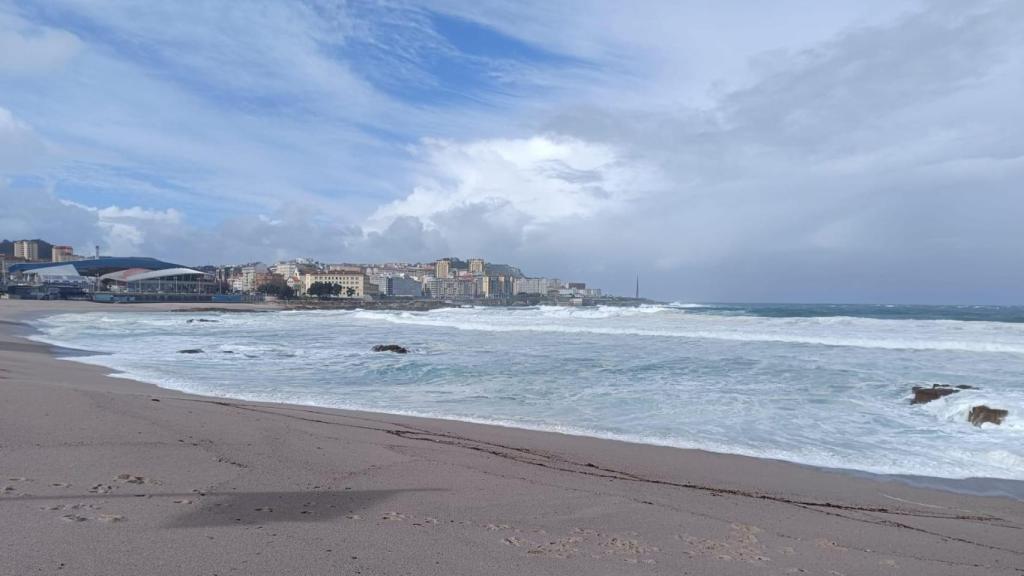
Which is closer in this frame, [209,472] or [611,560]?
[611,560]

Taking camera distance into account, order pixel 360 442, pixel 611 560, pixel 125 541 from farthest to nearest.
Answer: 1. pixel 360 442
2. pixel 611 560
3. pixel 125 541

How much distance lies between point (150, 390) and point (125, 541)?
8423 millimetres

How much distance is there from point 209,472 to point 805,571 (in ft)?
14.5

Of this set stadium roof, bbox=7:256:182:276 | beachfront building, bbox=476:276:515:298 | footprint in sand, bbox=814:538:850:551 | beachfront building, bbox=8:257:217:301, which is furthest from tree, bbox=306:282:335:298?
footprint in sand, bbox=814:538:850:551

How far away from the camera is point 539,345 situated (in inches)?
907

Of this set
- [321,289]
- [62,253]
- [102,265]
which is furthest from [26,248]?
[321,289]

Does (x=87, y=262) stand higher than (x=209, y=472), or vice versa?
(x=87, y=262)

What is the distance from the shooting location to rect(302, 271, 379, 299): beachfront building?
5448 inches

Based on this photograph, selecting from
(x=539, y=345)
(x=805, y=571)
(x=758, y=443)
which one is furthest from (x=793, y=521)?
(x=539, y=345)

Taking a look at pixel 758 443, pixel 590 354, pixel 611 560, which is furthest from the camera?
pixel 590 354

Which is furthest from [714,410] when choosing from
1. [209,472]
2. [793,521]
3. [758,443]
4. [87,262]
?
Answer: [87,262]

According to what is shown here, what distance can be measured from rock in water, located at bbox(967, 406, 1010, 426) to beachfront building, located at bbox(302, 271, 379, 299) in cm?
13242

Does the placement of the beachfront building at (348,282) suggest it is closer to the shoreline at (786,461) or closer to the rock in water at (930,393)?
the shoreline at (786,461)

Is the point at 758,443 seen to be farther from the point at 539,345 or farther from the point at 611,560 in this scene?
the point at 539,345
